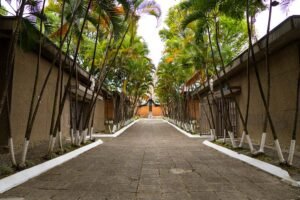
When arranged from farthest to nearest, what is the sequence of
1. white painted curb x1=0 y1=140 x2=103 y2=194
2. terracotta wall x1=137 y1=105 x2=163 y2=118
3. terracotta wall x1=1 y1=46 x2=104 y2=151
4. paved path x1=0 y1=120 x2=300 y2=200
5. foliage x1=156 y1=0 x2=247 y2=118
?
terracotta wall x1=137 y1=105 x2=163 y2=118 < terracotta wall x1=1 y1=46 x2=104 y2=151 < foliage x1=156 y1=0 x2=247 y2=118 < white painted curb x1=0 y1=140 x2=103 y2=194 < paved path x1=0 y1=120 x2=300 y2=200

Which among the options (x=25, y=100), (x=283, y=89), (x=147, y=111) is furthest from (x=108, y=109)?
(x=147, y=111)

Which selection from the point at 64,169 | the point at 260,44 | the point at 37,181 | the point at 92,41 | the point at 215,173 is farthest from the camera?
the point at 92,41

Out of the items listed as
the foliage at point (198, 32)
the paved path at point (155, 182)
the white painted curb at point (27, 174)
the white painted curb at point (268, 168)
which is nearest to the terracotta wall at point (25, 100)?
the white painted curb at point (27, 174)

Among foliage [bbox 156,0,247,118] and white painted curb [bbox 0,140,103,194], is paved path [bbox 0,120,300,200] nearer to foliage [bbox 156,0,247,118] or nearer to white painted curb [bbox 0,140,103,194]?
white painted curb [bbox 0,140,103,194]

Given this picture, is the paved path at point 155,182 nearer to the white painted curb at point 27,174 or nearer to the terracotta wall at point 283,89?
the white painted curb at point 27,174

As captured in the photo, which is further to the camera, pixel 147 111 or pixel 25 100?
pixel 147 111

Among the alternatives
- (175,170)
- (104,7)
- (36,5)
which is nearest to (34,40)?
(36,5)

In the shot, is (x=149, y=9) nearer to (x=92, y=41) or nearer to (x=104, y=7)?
(x=104, y=7)

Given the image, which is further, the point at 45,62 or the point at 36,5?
the point at 45,62

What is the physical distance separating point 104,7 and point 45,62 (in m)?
4.88

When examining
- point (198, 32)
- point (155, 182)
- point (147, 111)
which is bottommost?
point (155, 182)

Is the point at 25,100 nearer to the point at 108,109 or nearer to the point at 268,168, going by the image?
the point at 268,168

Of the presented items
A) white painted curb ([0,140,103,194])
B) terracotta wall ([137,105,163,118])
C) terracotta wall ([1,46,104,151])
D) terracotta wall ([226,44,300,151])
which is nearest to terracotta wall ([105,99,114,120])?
terracotta wall ([1,46,104,151])

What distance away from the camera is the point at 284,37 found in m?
10.7
